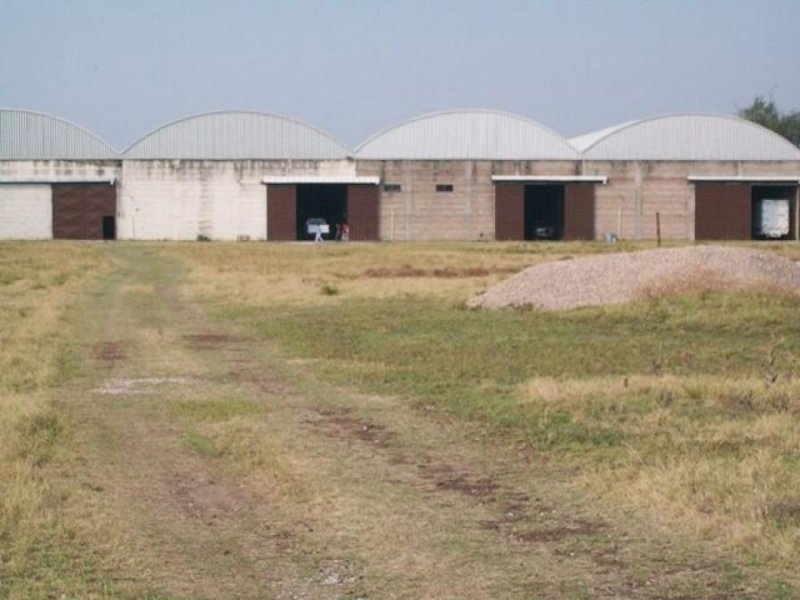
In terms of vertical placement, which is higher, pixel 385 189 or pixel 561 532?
pixel 385 189

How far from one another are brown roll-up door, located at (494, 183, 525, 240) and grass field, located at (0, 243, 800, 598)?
3976 centimetres

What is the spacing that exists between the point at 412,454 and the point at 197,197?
2083 inches

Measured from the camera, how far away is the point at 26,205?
209ft

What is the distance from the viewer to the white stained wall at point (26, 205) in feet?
209

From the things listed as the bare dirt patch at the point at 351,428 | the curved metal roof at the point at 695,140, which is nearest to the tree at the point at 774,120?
the curved metal roof at the point at 695,140

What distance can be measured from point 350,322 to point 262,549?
14.5 meters

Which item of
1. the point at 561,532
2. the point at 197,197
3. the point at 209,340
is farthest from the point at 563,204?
the point at 561,532

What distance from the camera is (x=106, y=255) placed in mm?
49469

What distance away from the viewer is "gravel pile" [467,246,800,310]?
23.2m

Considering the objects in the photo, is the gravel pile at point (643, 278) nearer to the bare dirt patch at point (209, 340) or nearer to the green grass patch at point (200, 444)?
the bare dirt patch at point (209, 340)

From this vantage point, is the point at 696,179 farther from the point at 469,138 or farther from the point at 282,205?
the point at 282,205

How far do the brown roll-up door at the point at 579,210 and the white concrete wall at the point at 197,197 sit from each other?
10.2 meters

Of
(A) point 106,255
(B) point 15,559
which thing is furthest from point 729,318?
(A) point 106,255

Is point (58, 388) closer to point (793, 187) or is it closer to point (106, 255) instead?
point (106, 255)
